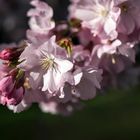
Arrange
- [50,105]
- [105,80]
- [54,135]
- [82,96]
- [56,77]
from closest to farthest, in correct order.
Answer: [56,77] → [82,96] → [105,80] → [50,105] → [54,135]

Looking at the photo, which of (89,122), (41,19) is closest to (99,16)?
(41,19)

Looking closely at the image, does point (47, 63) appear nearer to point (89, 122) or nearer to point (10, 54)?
point (10, 54)

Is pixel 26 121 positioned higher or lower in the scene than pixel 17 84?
lower

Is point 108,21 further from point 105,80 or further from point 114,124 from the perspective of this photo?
point 114,124

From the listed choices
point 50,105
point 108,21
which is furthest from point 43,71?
point 50,105

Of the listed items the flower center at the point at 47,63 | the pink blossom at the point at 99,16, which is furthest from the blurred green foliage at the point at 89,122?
the flower center at the point at 47,63

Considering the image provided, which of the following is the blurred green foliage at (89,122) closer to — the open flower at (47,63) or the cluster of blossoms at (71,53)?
the cluster of blossoms at (71,53)
